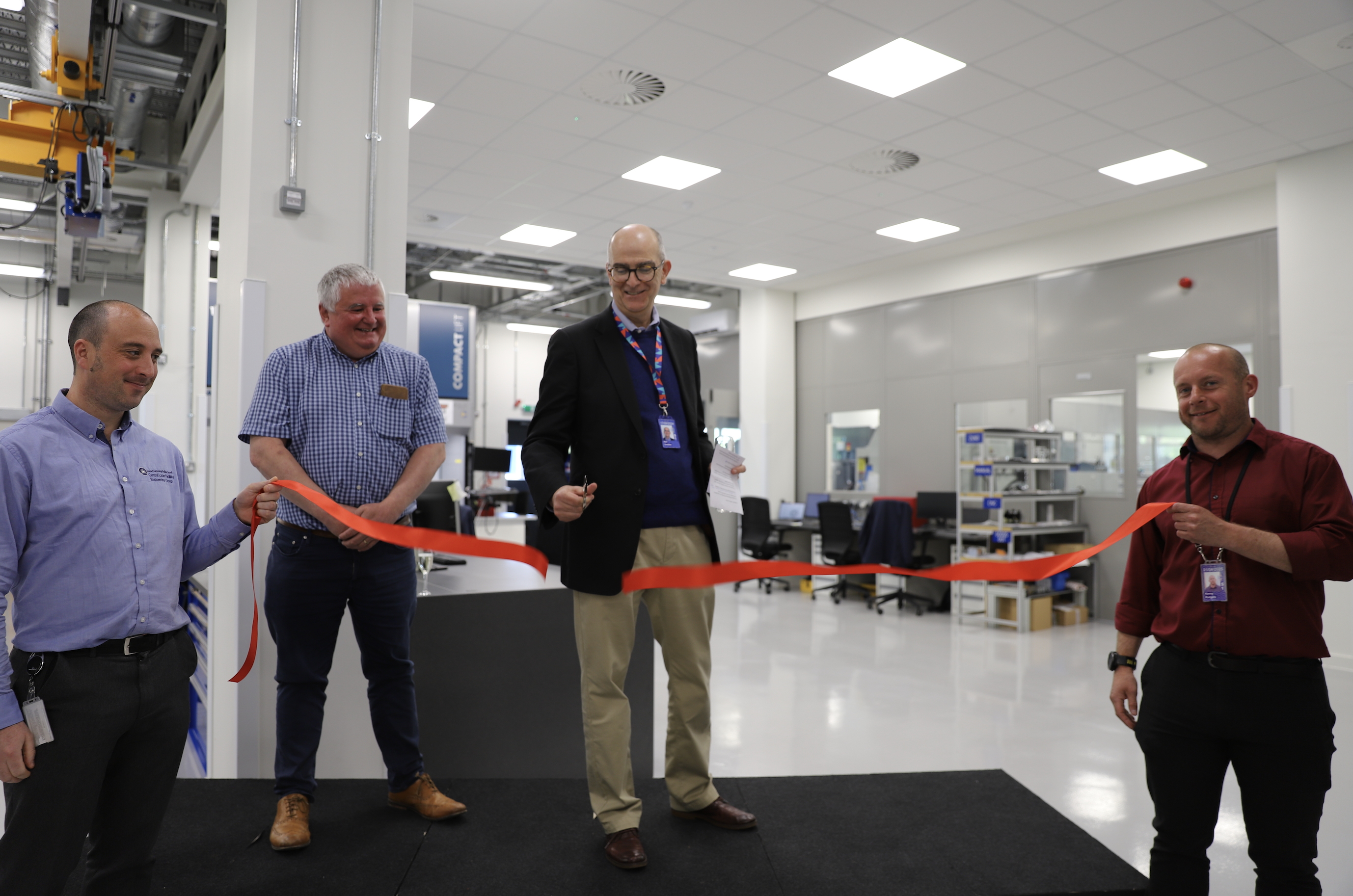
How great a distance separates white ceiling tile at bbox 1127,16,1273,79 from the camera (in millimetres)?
4395

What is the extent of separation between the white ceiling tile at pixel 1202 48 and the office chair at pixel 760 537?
570cm

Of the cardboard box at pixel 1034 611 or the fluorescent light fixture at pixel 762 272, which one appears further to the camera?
the fluorescent light fixture at pixel 762 272

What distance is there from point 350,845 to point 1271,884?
2.13m

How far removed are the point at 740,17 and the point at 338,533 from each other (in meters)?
3.48

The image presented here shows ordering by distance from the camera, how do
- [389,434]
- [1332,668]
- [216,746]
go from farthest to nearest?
1. [1332,668]
2. [216,746]
3. [389,434]

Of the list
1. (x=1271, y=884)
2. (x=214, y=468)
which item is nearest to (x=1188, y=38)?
(x=1271, y=884)

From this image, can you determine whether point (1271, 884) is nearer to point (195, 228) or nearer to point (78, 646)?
point (78, 646)

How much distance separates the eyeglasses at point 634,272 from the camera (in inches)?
83.2

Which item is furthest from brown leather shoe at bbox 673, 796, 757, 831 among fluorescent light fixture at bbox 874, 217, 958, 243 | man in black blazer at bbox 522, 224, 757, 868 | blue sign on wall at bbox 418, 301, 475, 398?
fluorescent light fixture at bbox 874, 217, 958, 243

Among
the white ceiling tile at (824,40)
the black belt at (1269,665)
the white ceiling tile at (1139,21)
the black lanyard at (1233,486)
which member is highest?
the white ceiling tile at (824,40)

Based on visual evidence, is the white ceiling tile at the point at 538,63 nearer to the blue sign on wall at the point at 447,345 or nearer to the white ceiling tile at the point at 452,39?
the white ceiling tile at the point at 452,39

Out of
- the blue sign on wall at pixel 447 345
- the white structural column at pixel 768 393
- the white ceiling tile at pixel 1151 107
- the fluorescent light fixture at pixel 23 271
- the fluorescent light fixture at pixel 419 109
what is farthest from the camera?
the white structural column at pixel 768 393

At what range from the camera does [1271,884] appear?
5.63 feet

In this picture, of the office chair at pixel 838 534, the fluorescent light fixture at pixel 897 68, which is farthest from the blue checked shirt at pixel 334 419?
the office chair at pixel 838 534
